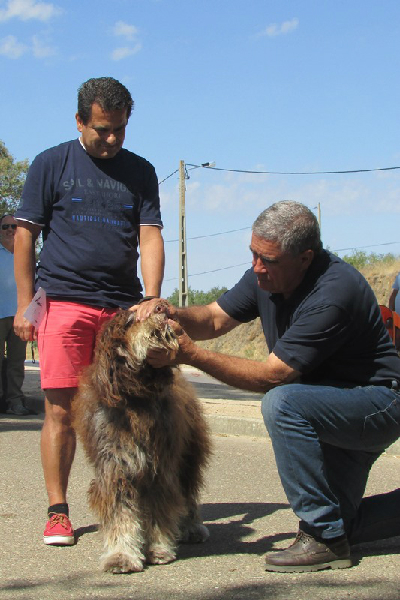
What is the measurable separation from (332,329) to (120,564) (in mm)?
1534

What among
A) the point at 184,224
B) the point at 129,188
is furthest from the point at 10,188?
the point at 129,188

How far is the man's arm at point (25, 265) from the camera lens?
4.67m

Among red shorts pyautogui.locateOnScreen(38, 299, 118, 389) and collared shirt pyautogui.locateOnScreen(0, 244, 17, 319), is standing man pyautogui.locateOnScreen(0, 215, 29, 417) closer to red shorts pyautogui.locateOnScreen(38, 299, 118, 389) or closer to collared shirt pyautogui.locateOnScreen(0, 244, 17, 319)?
collared shirt pyautogui.locateOnScreen(0, 244, 17, 319)

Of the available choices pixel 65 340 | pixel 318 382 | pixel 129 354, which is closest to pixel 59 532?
pixel 65 340

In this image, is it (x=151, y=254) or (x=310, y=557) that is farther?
(x=151, y=254)

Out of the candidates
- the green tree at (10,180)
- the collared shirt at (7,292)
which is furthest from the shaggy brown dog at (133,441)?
the green tree at (10,180)

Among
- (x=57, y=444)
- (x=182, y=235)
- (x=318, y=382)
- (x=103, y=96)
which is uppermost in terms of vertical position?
(x=182, y=235)

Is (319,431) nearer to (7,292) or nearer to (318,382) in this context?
(318,382)

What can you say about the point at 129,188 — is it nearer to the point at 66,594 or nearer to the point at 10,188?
the point at 66,594

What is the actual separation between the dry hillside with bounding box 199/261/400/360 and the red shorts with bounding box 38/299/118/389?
30.6 metres

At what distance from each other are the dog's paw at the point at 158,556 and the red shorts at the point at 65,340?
1.03 meters

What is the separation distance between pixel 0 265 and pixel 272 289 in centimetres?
636

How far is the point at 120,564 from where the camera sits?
3949 millimetres

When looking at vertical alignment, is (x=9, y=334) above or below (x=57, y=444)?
above
